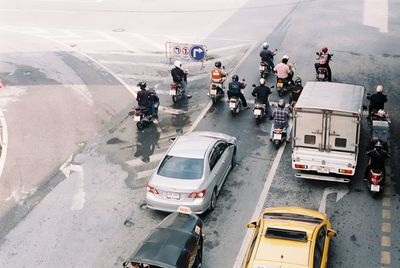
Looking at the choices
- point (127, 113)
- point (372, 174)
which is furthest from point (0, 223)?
point (372, 174)

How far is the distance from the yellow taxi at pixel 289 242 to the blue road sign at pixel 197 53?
13900 millimetres

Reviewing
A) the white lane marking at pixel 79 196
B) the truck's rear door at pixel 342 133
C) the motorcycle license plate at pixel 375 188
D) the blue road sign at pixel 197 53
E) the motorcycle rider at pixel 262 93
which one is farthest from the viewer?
the blue road sign at pixel 197 53

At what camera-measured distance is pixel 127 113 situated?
2211cm

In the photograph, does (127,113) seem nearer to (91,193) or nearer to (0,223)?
(91,193)

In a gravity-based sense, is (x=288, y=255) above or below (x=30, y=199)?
above

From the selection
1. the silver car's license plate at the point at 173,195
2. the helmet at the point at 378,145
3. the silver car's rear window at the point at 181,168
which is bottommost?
the silver car's license plate at the point at 173,195

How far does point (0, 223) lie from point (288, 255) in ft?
27.5

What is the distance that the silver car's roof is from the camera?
15.4m

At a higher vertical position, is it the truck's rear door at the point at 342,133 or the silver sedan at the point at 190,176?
the truck's rear door at the point at 342,133

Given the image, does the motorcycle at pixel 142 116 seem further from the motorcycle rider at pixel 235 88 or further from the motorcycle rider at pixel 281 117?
the motorcycle rider at pixel 281 117

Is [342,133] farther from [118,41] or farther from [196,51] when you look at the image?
[118,41]

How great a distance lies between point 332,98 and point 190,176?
16.2 ft

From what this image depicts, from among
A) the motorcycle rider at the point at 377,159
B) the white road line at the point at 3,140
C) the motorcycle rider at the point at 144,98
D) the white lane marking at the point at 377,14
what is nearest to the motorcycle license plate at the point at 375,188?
the motorcycle rider at the point at 377,159

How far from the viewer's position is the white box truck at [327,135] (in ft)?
50.3
